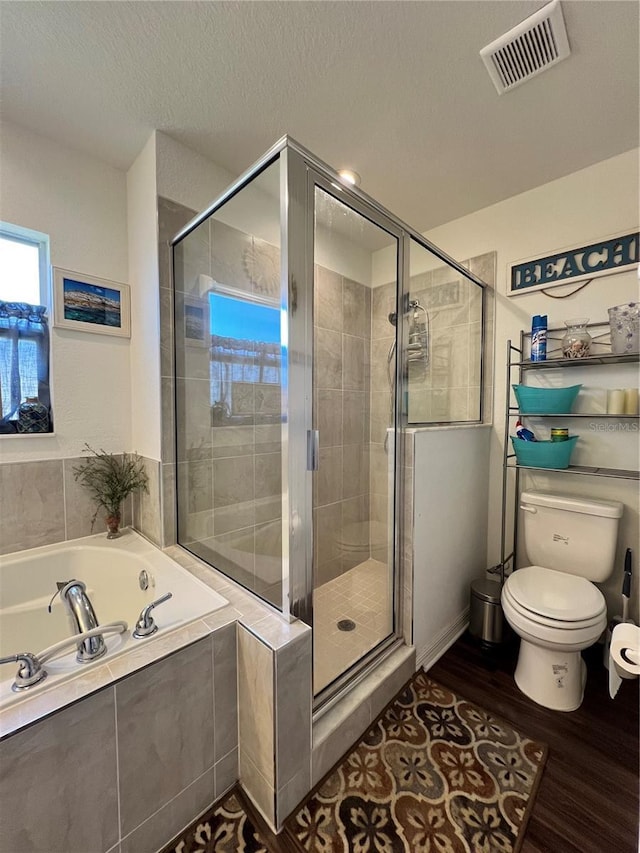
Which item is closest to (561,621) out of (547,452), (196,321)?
(547,452)

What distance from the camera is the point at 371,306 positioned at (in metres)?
1.68

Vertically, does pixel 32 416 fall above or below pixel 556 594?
above

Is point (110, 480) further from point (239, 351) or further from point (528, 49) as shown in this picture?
point (528, 49)

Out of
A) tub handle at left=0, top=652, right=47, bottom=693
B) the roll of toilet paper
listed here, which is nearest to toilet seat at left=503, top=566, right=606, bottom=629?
the roll of toilet paper

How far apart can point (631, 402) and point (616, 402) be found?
56 mm

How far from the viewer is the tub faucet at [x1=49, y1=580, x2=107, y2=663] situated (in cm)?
99

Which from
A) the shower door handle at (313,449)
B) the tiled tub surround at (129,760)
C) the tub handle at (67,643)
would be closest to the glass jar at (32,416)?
the tub handle at (67,643)

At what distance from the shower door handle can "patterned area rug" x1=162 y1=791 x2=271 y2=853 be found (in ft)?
3.59

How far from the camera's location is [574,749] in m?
1.30

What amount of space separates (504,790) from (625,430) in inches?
64.3

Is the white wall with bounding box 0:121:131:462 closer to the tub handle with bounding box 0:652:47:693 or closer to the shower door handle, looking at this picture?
the tub handle with bounding box 0:652:47:693

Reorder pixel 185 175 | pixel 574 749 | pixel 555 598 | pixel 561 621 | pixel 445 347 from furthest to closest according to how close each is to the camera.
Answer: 1. pixel 445 347
2. pixel 185 175
3. pixel 555 598
4. pixel 561 621
5. pixel 574 749

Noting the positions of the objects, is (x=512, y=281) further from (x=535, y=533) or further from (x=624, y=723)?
(x=624, y=723)

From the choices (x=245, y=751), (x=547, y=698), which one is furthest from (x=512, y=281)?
(x=245, y=751)
